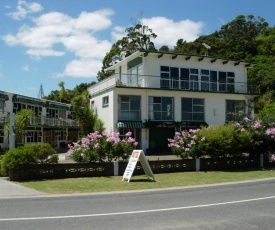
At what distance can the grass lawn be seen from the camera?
13.2 meters

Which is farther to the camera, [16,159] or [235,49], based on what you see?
[235,49]

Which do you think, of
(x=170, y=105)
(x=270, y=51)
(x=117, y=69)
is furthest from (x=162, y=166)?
(x=270, y=51)

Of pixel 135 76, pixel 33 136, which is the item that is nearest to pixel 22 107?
pixel 33 136

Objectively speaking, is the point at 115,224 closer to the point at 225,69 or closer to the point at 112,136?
the point at 112,136

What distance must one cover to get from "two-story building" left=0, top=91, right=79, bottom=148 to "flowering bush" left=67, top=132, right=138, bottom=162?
17.9 m

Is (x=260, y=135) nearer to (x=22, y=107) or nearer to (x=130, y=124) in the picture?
(x=130, y=124)

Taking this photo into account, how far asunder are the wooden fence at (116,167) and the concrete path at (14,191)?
4.90 ft

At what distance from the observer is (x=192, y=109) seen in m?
35.3

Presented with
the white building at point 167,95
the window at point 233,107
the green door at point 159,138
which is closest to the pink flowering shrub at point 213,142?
the white building at point 167,95

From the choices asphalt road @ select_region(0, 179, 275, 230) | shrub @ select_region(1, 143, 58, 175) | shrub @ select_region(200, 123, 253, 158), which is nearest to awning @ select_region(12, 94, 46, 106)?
shrub @ select_region(1, 143, 58, 175)

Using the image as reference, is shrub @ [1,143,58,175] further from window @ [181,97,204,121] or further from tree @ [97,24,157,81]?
tree @ [97,24,157,81]

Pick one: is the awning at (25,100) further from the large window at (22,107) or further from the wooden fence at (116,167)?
the wooden fence at (116,167)

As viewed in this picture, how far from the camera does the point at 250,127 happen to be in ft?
72.4

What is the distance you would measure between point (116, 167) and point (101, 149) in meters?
1.17
